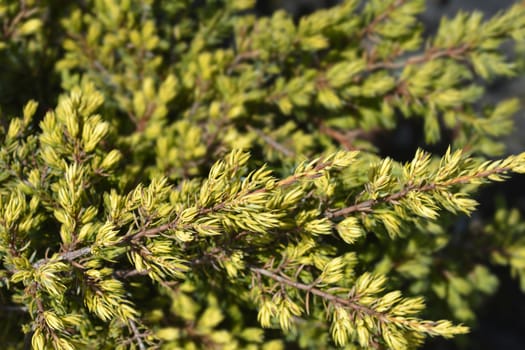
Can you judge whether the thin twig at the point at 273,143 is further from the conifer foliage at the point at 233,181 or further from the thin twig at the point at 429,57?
the thin twig at the point at 429,57

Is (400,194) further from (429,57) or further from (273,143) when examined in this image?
(429,57)

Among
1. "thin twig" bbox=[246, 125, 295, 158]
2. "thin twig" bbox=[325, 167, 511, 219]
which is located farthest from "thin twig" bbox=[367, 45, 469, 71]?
"thin twig" bbox=[325, 167, 511, 219]

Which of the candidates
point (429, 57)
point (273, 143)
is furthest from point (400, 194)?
point (429, 57)

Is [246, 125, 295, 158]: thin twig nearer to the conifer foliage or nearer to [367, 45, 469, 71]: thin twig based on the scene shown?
the conifer foliage

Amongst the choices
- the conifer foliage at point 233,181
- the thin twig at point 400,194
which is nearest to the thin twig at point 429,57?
the conifer foliage at point 233,181

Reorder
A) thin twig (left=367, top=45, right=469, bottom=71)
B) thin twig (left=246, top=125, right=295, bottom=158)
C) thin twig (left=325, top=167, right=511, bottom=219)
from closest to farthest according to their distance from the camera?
thin twig (left=325, top=167, right=511, bottom=219) → thin twig (left=246, top=125, right=295, bottom=158) → thin twig (left=367, top=45, right=469, bottom=71)

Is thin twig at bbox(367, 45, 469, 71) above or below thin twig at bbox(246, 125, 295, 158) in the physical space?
above

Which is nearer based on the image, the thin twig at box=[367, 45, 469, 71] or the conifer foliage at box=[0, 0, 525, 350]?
the conifer foliage at box=[0, 0, 525, 350]

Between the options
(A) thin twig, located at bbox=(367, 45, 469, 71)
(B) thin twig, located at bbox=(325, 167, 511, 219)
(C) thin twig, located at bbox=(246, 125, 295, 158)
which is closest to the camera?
(B) thin twig, located at bbox=(325, 167, 511, 219)
